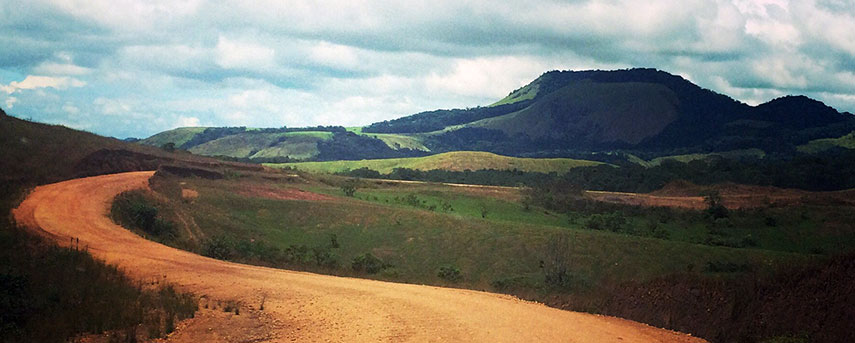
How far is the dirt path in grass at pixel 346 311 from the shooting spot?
13.5 m

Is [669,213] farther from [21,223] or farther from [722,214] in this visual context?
[21,223]

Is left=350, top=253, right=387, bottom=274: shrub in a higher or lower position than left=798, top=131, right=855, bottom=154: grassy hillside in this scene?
lower

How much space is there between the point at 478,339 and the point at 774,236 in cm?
5558

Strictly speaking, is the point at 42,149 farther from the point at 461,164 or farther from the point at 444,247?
the point at 461,164

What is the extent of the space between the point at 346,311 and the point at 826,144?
217 metres

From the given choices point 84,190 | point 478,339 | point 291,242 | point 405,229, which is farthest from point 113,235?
point 405,229

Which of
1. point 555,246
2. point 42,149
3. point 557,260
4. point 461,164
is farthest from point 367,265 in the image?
point 461,164

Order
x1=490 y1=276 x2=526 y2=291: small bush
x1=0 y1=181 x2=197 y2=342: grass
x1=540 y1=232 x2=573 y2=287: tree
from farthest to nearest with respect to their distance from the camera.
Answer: x1=540 y1=232 x2=573 y2=287: tree
x1=490 y1=276 x2=526 y2=291: small bush
x1=0 y1=181 x2=197 y2=342: grass

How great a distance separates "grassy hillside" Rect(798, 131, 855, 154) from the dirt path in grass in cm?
19683

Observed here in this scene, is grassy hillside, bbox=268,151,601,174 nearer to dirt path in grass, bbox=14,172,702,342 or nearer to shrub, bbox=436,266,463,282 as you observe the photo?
shrub, bbox=436,266,463,282

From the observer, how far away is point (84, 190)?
36344mm

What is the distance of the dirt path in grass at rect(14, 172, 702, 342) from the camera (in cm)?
1348

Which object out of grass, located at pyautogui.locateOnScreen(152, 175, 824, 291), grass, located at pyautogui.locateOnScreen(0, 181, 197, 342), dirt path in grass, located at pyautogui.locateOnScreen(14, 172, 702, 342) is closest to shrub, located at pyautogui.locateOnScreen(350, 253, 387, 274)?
grass, located at pyautogui.locateOnScreen(152, 175, 824, 291)

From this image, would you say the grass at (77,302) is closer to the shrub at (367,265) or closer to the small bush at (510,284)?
the shrub at (367,265)
